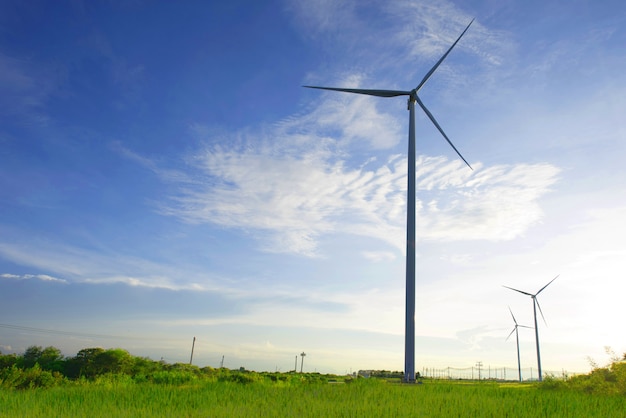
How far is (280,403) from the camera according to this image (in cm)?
1566

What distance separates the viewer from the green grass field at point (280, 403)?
14047 millimetres

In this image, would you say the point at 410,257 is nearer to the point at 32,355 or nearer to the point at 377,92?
the point at 377,92

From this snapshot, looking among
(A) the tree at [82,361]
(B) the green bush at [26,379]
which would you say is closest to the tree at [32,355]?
(A) the tree at [82,361]

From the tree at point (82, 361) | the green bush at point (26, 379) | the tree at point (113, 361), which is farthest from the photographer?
the tree at point (82, 361)

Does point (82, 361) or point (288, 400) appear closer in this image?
point (288, 400)

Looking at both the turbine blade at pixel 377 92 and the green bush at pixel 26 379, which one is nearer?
the green bush at pixel 26 379

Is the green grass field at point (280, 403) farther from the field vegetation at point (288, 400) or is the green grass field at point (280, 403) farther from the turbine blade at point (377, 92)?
the turbine blade at point (377, 92)

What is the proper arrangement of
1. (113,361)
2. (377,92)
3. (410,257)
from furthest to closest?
(113,361), (377,92), (410,257)

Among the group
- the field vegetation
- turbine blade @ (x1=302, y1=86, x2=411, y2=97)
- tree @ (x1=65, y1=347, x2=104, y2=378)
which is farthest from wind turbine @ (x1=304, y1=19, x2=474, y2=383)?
tree @ (x1=65, y1=347, x2=104, y2=378)

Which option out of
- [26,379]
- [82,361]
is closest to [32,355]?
[82,361]

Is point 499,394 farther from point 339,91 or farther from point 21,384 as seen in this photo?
point 339,91

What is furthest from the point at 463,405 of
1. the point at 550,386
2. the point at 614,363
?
the point at 614,363

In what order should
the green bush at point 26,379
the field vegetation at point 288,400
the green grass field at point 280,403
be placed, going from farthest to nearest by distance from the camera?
the green bush at point 26,379, the field vegetation at point 288,400, the green grass field at point 280,403

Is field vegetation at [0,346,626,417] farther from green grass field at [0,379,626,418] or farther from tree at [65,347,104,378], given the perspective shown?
tree at [65,347,104,378]
